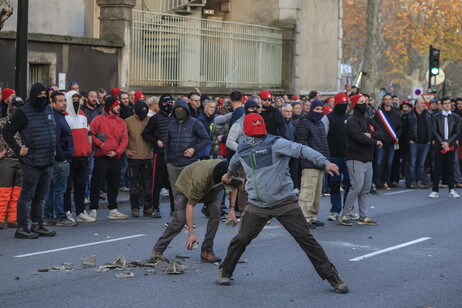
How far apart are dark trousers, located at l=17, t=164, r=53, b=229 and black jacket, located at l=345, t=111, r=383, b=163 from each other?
4633mm

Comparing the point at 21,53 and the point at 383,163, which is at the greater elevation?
the point at 21,53

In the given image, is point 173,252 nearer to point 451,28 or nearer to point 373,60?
point 373,60

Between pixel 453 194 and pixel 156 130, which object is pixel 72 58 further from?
pixel 453 194

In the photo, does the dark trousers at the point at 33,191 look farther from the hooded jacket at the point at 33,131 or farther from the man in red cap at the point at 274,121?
the man in red cap at the point at 274,121

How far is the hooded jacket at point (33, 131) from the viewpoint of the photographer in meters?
13.3

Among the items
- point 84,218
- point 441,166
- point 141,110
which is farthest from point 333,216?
point 441,166

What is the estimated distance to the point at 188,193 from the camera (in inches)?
428

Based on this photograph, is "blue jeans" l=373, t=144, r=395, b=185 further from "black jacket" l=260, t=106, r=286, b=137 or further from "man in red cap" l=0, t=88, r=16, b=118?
"man in red cap" l=0, t=88, r=16, b=118

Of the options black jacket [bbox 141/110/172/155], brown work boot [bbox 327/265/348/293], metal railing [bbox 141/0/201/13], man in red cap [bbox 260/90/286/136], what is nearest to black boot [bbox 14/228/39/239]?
black jacket [bbox 141/110/172/155]

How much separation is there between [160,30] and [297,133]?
1067 centimetres

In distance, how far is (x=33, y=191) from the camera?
526 inches

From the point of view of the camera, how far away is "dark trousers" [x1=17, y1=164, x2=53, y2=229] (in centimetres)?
1326

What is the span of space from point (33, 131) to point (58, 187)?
146 cm

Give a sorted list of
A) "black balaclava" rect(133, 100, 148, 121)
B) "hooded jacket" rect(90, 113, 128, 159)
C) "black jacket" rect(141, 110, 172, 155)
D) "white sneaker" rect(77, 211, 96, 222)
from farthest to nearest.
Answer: "black balaclava" rect(133, 100, 148, 121)
"black jacket" rect(141, 110, 172, 155)
"hooded jacket" rect(90, 113, 128, 159)
"white sneaker" rect(77, 211, 96, 222)
